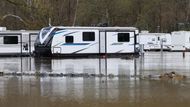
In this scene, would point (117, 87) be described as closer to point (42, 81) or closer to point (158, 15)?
point (42, 81)

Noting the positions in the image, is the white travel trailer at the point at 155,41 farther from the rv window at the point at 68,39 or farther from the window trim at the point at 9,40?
the rv window at the point at 68,39

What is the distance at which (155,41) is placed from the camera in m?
70.2

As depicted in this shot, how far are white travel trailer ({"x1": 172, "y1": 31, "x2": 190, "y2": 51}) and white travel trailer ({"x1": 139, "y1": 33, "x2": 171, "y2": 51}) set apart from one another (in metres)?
1.02

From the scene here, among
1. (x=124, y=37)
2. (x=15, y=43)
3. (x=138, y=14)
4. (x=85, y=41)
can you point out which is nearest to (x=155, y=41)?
(x=138, y=14)

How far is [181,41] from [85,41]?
2592 centimetres

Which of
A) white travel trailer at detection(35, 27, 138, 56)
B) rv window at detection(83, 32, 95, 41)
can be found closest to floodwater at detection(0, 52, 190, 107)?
white travel trailer at detection(35, 27, 138, 56)

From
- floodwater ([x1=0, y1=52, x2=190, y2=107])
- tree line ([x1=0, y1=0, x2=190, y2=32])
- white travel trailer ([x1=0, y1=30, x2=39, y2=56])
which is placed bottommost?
floodwater ([x1=0, y1=52, x2=190, y2=107])

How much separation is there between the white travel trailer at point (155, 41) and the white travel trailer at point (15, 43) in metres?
23.1

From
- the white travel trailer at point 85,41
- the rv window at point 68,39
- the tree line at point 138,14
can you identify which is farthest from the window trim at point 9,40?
the tree line at point 138,14

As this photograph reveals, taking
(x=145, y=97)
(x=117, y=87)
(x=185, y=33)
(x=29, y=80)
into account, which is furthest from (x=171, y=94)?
(x=185, y=33)

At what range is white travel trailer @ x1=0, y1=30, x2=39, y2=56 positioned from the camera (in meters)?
49.2

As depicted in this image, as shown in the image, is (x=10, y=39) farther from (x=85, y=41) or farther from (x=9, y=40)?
(x=85, y=41)

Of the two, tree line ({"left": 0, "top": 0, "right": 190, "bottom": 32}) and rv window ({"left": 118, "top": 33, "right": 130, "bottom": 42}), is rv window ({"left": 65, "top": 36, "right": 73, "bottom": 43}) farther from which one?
tree line ({"left": 0, "top": 0, "right": 190, "bottom": 32})

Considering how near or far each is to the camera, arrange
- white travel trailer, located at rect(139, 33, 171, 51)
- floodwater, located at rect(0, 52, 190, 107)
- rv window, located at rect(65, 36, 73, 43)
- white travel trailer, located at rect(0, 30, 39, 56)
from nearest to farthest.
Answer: floodwater, located at rect(0, 52, 190, 107) → rv window, located at rect(65, 36, 73, 43) → white travel trailer, located at rect(0, 30, 39, 56) → white travel trailer, located at rect(139, 33, 171, 51)
